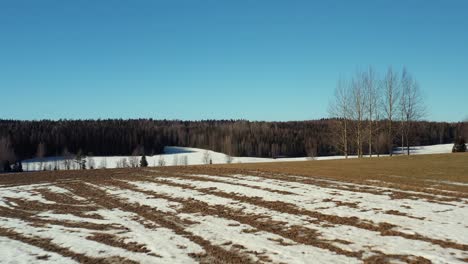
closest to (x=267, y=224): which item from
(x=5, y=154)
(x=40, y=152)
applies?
(x=5, y=154)

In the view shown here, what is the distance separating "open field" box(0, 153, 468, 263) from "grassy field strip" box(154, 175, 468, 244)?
4 centimetres

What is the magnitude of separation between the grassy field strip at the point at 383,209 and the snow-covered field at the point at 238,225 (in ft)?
0.12

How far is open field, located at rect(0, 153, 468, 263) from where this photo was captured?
34.0 ft

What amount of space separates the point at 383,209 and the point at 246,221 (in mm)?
5600

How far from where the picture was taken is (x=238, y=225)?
541 inches

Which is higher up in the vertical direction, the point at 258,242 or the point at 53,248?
the point at 258,242

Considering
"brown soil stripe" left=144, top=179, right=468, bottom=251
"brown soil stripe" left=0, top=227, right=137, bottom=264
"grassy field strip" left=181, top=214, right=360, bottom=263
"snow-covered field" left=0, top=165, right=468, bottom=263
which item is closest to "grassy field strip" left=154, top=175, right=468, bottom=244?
"snow-covered field" left=0, top=165, right=468, bottom=263

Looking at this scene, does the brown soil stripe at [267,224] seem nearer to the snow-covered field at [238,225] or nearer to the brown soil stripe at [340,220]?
the snow-covered field at [238,225]

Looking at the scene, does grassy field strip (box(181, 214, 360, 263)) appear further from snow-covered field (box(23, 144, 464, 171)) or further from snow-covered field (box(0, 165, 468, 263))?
snow-covered field (box(23, 144, 464, 171))

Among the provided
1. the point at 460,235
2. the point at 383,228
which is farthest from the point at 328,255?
the point at 460,235

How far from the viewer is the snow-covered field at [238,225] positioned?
406 inches

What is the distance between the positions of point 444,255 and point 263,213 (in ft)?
24.0

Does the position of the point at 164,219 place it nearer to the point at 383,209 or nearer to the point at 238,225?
the point at 238,225

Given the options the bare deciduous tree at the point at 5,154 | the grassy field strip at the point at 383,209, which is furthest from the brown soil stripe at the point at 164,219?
the bare deciduous tree at the point at 5,154
